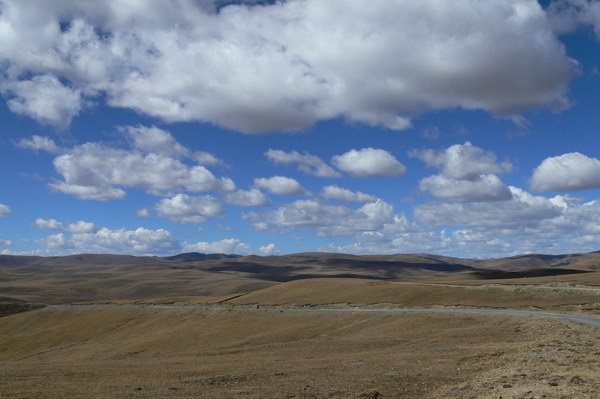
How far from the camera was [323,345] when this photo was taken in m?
35.6

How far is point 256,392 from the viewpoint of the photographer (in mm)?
17891

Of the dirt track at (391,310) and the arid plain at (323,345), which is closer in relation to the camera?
the arid plain at (323,345)

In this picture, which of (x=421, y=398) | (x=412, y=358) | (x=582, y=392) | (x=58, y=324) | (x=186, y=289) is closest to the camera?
(x=582, y=392)

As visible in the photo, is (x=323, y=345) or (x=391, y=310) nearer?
(x=323, y=345)

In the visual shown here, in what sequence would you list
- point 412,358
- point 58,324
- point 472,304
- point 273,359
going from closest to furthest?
point 412,358 < point 273,359 < point 472,304 < point 58,324

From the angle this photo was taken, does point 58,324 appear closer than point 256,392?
No

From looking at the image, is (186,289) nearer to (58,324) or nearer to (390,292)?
(58,324)

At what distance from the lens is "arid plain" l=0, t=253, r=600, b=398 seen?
18344mm

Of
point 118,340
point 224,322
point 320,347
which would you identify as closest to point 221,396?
point 320,347

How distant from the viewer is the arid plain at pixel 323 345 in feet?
60.2

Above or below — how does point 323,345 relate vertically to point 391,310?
below

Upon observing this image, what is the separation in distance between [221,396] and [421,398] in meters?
5.97

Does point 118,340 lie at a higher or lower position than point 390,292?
lower

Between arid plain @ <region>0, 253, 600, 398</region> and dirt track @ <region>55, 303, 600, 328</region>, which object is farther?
dirt track @ <region>55, 303, 600, 328</region>
